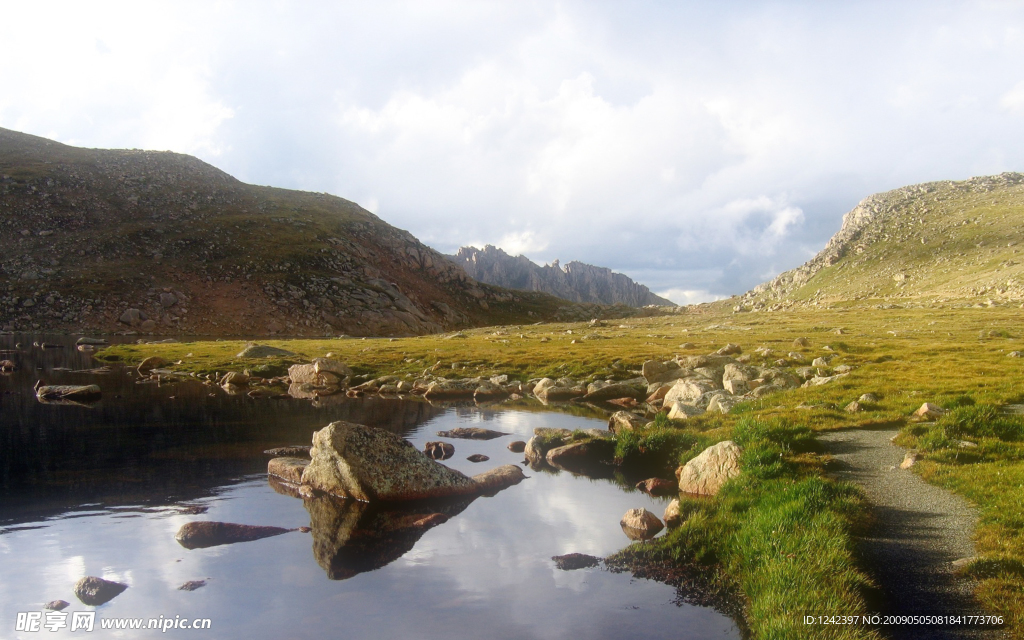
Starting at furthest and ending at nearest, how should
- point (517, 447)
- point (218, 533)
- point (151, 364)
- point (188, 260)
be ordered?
point (188, 260), point (151, 364), point (517, 447), point (218, 533)

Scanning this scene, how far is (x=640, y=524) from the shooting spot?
13.7 meters

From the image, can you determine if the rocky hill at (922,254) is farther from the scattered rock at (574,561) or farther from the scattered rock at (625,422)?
the scattered rock at (574,561)

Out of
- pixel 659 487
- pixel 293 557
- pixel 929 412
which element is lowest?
pixel 659 487

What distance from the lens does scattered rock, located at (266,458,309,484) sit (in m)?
17.9

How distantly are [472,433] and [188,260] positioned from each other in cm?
11607

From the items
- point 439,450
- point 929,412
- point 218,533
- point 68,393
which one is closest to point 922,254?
point 929,412

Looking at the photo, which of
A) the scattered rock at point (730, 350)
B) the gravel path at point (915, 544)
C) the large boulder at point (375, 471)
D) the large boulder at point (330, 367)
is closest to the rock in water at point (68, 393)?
the large boulder at point (330, 367)

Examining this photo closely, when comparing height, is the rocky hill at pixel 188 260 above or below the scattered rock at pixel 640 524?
above

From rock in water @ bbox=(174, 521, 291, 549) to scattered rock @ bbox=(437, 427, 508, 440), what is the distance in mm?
11719

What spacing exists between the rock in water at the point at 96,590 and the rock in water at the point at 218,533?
1991mm

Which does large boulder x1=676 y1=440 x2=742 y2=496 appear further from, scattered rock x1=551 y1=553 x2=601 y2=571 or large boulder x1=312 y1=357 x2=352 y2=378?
large boulder x1=312 y1=357 x2=352 y2=378

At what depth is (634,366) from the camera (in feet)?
137

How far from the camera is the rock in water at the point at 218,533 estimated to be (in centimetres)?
1332

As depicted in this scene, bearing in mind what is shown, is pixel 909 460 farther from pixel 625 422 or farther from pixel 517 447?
pixel 517 447
